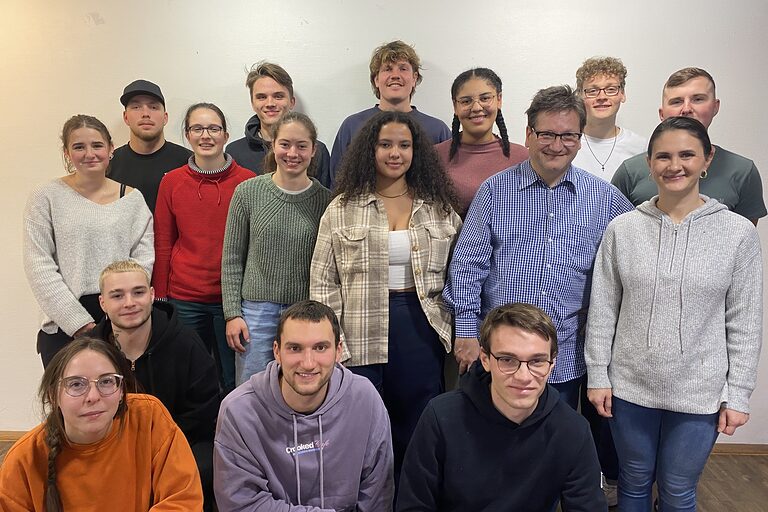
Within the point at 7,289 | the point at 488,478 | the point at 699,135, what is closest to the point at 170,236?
the point at 7,289

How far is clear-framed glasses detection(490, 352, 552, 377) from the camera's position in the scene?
4.90ft

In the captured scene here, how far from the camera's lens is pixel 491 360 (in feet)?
5.05

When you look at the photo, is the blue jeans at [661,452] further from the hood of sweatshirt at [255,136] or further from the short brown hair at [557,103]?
the hood of sweatshirt at [255,136]

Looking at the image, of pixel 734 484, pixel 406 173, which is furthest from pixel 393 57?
pixel 734 484

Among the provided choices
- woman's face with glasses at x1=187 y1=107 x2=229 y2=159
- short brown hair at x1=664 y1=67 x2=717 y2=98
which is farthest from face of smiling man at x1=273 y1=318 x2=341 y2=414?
short brown hair at x1=664 y1=67 x2=717 y2=98

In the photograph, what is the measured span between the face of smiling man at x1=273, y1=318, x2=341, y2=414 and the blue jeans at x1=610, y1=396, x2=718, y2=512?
98 cm

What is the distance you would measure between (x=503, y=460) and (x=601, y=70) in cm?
196

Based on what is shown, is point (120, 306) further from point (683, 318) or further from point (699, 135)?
point (699, 135)

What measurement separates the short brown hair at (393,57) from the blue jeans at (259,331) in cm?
119

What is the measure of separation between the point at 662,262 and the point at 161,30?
263 cm

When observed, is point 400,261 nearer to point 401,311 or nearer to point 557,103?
point 401,311

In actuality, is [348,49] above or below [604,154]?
above

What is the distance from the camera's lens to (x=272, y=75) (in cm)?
270

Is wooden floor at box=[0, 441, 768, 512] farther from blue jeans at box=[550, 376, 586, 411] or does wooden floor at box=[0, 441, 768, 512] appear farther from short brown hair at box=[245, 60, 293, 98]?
short brown hair at box=[245, 60, 293, 98]
